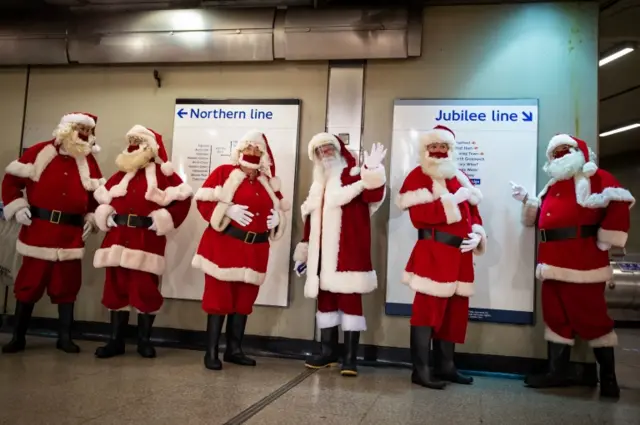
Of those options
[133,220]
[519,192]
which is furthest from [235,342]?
[519,192]

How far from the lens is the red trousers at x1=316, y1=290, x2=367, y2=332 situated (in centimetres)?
329

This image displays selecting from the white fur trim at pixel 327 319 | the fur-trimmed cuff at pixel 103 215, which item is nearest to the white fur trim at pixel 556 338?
the white fur trim at pixel 327 319

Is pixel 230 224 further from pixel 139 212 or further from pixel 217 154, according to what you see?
pixel 217 154

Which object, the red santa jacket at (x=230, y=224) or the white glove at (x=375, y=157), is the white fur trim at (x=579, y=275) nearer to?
the white glove at (x=375, y=157)

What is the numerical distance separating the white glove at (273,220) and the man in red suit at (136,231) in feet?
2.05

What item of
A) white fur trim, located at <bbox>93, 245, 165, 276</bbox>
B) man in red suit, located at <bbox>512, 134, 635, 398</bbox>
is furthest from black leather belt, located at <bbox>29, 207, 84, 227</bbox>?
man in red suit, located at <bbox>512, 134, 635, 398</bbox>

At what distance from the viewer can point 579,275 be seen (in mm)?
3104

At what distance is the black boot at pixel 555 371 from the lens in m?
3.22

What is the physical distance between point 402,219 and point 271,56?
5.28ft

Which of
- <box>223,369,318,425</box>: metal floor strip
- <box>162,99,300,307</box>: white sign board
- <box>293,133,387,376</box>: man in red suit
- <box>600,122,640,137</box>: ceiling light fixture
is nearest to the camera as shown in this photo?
<box>223,369,318,425</box>: metal floor strip

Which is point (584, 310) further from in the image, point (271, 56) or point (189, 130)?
point (189, 130)

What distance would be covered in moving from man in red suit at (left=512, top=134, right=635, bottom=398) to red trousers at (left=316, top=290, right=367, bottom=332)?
44.4 inches

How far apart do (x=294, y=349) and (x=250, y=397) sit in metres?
1.34

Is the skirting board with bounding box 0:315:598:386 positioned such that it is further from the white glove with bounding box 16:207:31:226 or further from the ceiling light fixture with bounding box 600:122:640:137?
the ceiling light fixture with bounding box 600:122:640:137
